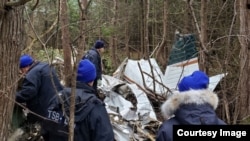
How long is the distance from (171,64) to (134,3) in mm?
8445

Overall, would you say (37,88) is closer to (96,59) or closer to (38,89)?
(38,89)

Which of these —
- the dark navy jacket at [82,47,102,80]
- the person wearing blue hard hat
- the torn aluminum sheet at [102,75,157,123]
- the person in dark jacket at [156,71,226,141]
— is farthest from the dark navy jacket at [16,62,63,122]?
the dark navy jacket at [82,47,102,80]

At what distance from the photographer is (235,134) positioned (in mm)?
2703

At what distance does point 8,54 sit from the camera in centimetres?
329

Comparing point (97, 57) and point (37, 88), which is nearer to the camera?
point (37, 88)

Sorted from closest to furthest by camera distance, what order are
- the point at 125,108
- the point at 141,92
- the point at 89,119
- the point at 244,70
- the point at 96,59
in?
the point at 89,119 → the point at 244,70 → the point at 125,108 → the point at 141,92 → the point at 96,59

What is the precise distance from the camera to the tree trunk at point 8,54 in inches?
127

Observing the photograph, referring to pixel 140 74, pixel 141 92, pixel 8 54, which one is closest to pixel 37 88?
pixel 8 54

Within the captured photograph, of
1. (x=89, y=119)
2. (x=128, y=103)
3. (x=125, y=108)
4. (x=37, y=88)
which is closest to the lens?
(x=89, y=119)

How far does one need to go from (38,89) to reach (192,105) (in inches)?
111

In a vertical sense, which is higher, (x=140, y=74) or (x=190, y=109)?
(x=190, y=109)

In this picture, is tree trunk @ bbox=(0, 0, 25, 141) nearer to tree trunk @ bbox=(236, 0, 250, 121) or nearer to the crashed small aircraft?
the crashed small aircraft

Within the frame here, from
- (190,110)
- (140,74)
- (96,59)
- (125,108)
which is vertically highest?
(190,110)

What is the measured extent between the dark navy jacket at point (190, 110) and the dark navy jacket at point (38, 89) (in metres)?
2.47
